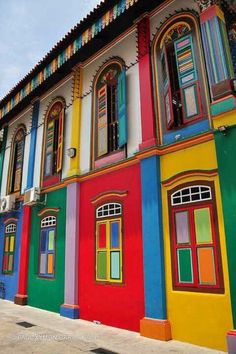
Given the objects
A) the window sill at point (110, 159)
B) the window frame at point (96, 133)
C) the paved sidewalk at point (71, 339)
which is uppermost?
the window frame at point (96, 133)

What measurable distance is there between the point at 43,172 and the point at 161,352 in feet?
24.0

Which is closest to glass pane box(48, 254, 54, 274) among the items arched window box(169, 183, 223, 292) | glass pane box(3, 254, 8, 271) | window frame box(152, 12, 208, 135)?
glass pane box(3, 254, 8, 271)

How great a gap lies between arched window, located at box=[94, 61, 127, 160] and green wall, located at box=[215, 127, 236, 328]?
9.67 ft

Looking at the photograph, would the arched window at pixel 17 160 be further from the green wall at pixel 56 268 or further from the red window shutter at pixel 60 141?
the red window shutter at pixel 60 141

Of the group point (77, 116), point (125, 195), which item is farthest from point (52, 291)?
point (77, 116)

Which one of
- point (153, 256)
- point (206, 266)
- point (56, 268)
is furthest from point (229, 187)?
point (56, 268)

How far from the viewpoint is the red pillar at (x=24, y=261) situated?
33.5ft

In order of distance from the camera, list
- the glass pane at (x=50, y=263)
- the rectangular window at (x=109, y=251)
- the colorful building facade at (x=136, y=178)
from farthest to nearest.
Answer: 1. the glass pane at (x=50, y=263)
2. the rectangular window at (x=109, y=251)
3. the colorful building facade at (x=136, y=178)

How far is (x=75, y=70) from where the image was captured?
1005 cm

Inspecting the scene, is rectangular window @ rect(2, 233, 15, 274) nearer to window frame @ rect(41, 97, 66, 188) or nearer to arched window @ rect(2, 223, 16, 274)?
arched window @ rect(2, 223, 16, 274)

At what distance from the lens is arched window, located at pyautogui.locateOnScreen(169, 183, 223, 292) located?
5.54m

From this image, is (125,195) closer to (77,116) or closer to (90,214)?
(90,214)

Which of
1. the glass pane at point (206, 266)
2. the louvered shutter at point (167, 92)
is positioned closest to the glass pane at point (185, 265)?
the glass pane at point (206, 266)

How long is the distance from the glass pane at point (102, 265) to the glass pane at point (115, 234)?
1.34 ft
